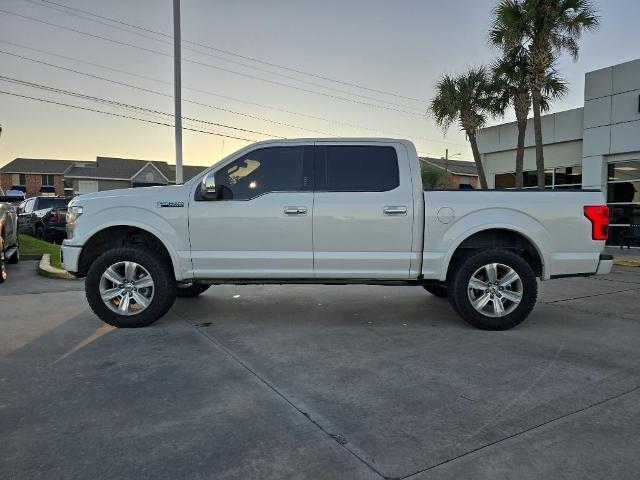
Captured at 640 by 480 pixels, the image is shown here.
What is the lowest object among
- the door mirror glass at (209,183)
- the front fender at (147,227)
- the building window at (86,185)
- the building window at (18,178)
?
the front fender at (147,227)

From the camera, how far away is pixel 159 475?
233 centimetres

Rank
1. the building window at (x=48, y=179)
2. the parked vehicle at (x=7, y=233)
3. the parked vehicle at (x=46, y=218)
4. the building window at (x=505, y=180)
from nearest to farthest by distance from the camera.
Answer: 1. the parked vehicle at (x=7, y=233)
2. the parked vehicle at (x=46, y=218)
3. the building window at (x=505, y=180)
4. the building window at (x=48, y=179)

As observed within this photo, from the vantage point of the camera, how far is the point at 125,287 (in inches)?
200

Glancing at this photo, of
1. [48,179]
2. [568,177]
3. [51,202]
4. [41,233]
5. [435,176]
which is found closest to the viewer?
[41,233]

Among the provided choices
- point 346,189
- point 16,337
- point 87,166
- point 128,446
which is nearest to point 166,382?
point 128,446

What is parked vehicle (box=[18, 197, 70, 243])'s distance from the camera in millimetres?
16141

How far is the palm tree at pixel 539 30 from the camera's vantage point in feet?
50.4

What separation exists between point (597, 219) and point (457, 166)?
6312 cm

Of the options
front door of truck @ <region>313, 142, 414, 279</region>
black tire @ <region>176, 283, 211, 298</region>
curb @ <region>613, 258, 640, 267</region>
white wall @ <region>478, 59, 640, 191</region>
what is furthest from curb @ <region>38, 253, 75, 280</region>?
white wall @ <region>478, 59, 640, 191</region>

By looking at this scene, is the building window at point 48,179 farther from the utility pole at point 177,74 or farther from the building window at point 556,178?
the building window at point 556,178

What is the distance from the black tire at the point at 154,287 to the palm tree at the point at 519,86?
1543 centimetres

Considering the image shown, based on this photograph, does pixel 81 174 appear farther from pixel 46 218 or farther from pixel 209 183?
pixel 209 183

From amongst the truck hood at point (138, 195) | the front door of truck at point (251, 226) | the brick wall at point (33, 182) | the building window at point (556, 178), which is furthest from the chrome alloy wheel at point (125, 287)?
the brick wall at point (33, 182)

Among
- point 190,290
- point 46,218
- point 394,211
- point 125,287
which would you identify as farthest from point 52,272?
point 46,218
